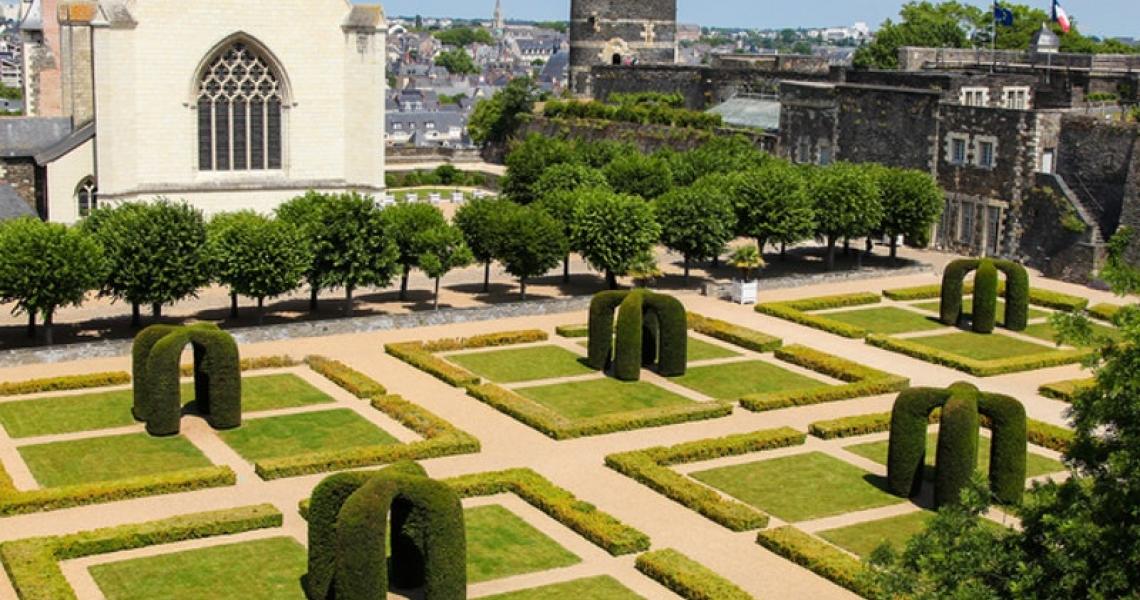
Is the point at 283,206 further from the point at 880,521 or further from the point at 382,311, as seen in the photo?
the point at 880,521

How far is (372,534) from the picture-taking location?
27.9m

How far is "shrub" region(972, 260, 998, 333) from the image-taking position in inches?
2137

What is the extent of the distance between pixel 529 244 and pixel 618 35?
53657 millimetres

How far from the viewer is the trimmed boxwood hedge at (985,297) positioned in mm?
54281

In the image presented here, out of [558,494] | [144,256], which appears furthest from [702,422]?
[144,256]

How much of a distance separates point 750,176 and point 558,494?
1253 inches

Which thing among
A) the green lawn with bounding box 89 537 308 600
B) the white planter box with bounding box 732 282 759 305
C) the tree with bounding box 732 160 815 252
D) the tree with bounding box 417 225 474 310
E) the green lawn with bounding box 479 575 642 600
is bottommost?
the green lawn with bounding box 479 575 642 600

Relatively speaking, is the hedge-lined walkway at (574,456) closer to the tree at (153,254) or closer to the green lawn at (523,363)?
the green lawn at (523,363)

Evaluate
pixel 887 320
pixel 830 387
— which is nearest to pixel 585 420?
pixel 830 387

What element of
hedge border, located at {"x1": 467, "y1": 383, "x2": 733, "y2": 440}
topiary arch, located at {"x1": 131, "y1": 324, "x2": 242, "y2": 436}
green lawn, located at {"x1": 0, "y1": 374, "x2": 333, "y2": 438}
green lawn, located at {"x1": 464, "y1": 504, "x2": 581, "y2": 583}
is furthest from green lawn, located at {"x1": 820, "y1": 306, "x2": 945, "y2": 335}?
topiary arch, located at {"x1": 131, "y1": 324, "x2": 242, "y2": 436}

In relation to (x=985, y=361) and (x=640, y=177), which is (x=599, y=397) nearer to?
(x=985, y=361)

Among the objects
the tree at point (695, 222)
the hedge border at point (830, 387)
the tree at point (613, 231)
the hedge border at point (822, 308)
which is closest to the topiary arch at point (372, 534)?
the hedge border at point (830, 387)

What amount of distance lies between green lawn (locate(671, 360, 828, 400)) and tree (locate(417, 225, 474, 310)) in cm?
1130

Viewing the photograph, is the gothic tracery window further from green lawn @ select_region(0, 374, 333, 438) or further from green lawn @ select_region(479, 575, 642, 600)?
green lawn @ select_region(479, 575, 642, 600)
